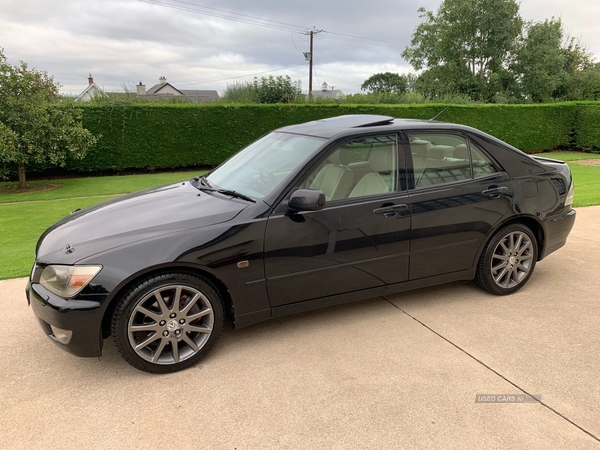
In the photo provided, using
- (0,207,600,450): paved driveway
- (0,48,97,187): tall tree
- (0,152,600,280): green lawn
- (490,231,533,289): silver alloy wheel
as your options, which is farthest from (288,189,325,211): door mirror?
(0,48,97,187): tall tree

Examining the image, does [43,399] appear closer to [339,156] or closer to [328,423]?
[328,423]

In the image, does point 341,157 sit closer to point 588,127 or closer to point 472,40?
point 588,127

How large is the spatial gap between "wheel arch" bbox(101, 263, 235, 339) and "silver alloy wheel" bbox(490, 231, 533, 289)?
8.08 ft

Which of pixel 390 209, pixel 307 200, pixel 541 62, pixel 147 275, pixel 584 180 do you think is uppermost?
pixel 541 62

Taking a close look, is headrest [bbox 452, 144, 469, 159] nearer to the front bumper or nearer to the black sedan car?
the black sedan car

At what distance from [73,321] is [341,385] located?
1.70m

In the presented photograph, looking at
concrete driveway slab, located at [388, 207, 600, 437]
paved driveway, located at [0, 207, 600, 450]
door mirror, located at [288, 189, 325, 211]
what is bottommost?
paved driveway, located at [0, 207, 600, 450]

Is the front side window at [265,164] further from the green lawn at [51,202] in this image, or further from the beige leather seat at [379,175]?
the green lawn at [51,202]

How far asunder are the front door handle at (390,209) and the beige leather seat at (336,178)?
0.28m

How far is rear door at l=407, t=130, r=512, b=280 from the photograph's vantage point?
3.58 m

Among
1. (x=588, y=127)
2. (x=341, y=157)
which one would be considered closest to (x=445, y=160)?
(x=341, y=157)

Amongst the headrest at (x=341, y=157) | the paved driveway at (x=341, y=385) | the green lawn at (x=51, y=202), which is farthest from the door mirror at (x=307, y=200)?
the green lawn at (x=51, y=202)

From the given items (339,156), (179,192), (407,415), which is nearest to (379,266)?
(339,156)

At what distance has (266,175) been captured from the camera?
3.51 m
